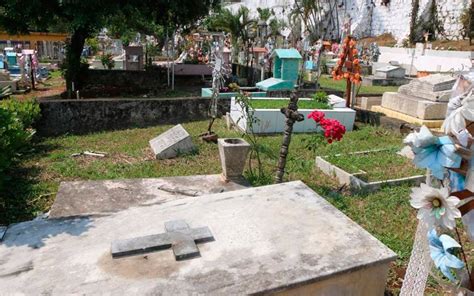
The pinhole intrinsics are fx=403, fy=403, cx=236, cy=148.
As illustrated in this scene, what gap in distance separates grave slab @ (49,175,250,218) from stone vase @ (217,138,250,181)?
93mm

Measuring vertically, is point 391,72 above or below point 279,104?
above

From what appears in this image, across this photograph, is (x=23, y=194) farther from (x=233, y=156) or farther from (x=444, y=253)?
(x=444, y=253)

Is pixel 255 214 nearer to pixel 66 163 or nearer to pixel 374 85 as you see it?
pixel 66 163

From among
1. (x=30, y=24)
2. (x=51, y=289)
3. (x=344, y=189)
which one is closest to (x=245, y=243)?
(x=51, y=289)

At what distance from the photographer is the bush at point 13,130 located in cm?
509

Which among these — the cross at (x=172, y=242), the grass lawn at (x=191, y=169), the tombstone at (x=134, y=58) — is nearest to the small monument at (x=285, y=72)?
the grass lawn at (x=191, y=169)

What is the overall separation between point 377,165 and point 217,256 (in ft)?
13.6

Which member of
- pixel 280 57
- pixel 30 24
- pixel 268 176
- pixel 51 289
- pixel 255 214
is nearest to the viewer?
pixel 51 289

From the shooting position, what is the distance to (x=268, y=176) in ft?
18.1

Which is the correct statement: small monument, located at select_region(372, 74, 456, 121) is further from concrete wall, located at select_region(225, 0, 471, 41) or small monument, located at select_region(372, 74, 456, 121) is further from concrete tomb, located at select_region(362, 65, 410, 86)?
concrete wall, located at select_region(225, 0, 471, 41)

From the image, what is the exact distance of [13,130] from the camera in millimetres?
5863

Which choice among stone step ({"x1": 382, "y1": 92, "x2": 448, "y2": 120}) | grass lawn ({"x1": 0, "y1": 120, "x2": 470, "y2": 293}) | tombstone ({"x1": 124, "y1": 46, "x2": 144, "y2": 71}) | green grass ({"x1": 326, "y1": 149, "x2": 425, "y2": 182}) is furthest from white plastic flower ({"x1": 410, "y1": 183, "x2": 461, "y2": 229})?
tombstone ({"x1": 124, "y1": 46, "x2": 144, "y2": 71})

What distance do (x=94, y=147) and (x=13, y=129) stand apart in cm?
163

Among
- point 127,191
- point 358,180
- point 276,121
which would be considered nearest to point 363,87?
point 276,121
